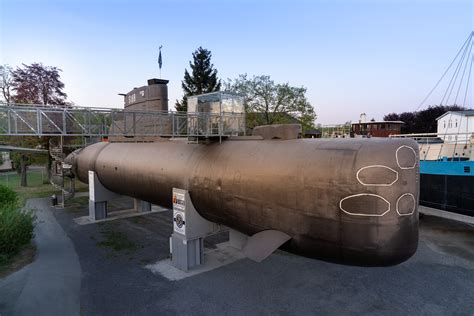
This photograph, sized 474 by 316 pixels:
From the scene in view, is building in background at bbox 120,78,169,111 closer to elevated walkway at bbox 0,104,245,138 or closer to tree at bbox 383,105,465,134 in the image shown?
elevated walkway at bbox 0,104,245,138

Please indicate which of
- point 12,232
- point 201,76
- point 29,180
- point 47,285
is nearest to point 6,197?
point 12,232

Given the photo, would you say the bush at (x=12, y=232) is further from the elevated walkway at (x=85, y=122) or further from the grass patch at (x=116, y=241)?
the elevated walkway at (x=85, y=122)

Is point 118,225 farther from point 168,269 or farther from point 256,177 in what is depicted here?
point 256,177

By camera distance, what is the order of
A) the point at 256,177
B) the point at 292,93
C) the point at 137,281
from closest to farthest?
1. the point at 256,177
2. the point at 137,281
3. the point at 292,93

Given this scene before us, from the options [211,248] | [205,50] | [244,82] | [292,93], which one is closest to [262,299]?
[211,248]

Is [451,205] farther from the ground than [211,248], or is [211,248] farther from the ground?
[451,205]

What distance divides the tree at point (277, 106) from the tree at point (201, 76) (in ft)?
55.0

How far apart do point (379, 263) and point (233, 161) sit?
4.39m

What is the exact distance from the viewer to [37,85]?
31.2m

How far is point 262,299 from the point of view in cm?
897

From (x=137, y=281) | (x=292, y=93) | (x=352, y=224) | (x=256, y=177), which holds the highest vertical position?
(x=292, y=93)

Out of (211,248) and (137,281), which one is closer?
(137,281)

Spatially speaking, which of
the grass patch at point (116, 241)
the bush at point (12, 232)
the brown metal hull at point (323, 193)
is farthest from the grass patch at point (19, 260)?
the brown metal hull at point (323, 193)

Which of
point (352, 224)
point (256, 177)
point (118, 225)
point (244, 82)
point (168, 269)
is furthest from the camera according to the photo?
point (244, 82)
